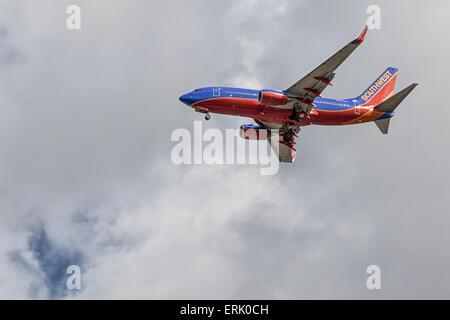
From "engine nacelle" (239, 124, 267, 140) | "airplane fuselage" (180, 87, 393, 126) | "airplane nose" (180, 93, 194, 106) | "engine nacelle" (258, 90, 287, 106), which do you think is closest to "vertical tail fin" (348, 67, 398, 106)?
"airplane fuselage" (180, 87, 393, 126)

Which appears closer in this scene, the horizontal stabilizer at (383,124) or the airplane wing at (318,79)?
the airplane wing at (318,79)

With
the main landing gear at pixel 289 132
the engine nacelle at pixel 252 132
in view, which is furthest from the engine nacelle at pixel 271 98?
the engine nacelle at pixel 252 132

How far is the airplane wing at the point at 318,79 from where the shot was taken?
61938 millimetres

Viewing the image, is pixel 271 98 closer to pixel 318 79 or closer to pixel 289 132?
pixel 318 79

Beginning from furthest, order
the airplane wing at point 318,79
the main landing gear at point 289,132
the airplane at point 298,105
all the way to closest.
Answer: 1. the main landing gear at point 289,132
2. the airplane at point 298,105
3. the airplane wing at point 318,79

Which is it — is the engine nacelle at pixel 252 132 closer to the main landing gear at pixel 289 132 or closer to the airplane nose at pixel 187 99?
the main landing gear at pixel 289 132

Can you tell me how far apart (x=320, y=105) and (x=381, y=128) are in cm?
946

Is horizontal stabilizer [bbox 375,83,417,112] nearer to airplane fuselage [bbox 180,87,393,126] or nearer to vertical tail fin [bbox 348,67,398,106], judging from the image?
airplane fuselage [bbox 180,87,393,126]

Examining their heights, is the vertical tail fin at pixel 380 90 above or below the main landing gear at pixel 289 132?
above

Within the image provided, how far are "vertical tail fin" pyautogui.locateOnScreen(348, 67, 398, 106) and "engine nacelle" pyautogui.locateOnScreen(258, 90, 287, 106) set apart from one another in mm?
12754

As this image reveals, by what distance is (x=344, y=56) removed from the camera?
6294cm

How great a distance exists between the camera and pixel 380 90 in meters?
80.4

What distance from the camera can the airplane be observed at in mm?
67688
